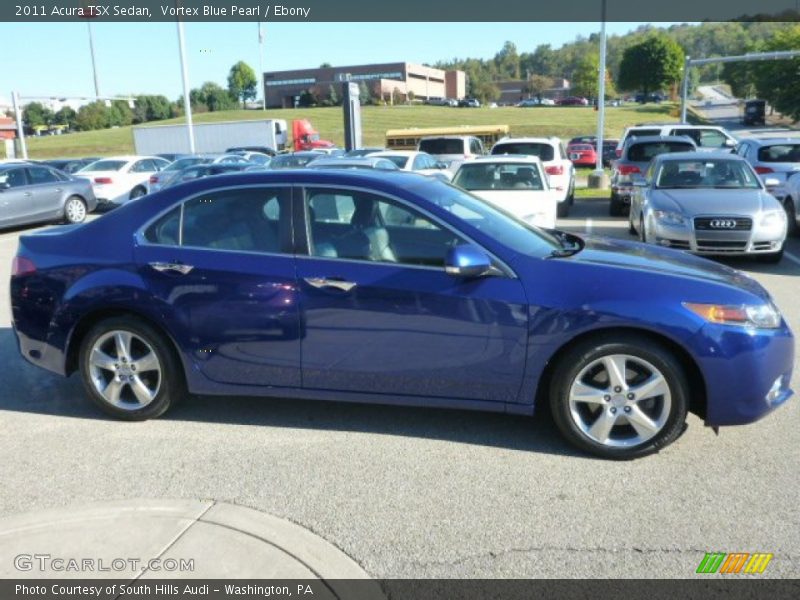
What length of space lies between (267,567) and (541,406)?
6.34 feet

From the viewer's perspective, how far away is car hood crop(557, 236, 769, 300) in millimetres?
4090

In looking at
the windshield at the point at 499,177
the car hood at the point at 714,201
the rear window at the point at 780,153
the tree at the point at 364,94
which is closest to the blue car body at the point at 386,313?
the car hood at the point at 714,201

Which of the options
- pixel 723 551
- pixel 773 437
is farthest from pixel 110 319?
pixel 773 437

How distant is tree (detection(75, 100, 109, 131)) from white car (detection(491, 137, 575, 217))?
364 feet

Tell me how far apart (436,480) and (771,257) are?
7770 millimetres

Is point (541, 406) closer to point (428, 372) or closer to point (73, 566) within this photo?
point (428, 372)

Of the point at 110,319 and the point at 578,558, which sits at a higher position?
the point at 110,319

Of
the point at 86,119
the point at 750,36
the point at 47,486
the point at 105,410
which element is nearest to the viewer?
the point at 47,486

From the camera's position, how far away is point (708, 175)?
33.7ft

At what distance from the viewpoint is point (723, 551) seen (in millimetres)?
3061

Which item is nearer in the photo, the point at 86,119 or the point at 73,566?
the point at 73,566

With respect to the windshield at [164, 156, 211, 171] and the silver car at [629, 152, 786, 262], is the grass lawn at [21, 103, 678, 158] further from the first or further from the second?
the silver car at [629, 152, 786, 262]

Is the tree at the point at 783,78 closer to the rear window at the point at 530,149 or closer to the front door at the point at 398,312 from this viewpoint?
the rear window at the point at 530,149

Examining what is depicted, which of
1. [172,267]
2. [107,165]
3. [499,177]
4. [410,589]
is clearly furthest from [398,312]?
[107,165]
